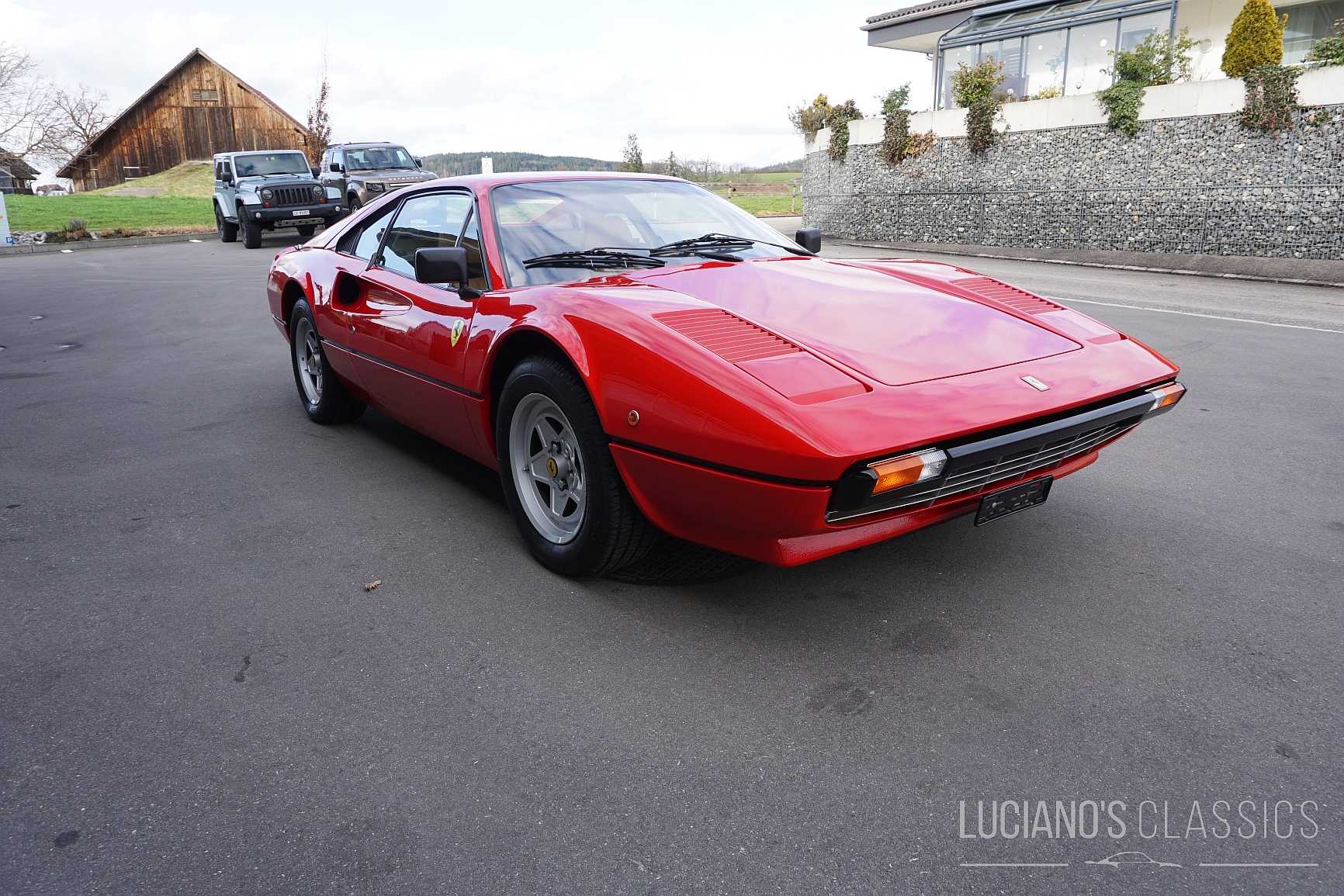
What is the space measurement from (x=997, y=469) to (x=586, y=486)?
47.9 inches

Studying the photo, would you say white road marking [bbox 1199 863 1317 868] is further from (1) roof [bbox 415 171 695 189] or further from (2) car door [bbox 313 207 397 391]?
(2) car door [bbox 313 207 397 391]

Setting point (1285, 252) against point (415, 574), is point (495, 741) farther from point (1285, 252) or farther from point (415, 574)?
point (1285, 252)

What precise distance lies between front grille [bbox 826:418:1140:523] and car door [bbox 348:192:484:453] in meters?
1.65

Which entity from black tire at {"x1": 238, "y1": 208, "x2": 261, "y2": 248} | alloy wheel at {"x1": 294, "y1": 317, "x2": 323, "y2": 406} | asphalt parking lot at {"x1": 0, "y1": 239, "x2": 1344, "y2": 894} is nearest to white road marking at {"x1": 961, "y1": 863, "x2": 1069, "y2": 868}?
asphalt parking lot at {"x1": 0, "y1": 239, "x2": 1344, "y2": 894}

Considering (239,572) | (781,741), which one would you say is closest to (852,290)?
(781,741)

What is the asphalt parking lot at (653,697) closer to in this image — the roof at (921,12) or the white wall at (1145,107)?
the white wall at (1145,107)

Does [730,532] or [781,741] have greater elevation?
[730,532]

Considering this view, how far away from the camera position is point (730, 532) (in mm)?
2527

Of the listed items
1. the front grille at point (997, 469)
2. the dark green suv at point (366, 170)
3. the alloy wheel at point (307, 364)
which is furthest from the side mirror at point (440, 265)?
the dark green suv at point (366, 170)

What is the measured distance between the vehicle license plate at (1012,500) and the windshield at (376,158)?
21283 millimetres

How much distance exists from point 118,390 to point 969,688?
19.6ft

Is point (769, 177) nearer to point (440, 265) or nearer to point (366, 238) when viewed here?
point (366, 238)

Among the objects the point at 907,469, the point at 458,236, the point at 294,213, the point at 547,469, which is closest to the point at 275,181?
the point at 294,213

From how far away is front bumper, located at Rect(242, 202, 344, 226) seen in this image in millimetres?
19359
